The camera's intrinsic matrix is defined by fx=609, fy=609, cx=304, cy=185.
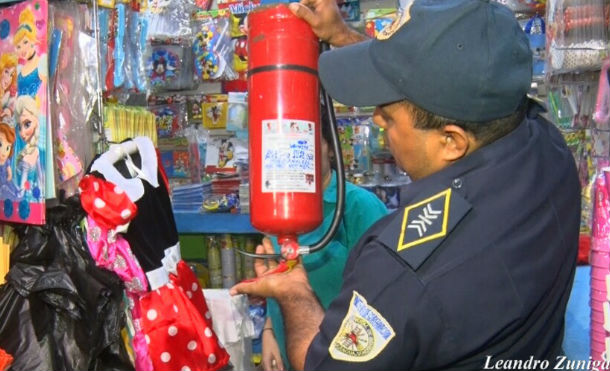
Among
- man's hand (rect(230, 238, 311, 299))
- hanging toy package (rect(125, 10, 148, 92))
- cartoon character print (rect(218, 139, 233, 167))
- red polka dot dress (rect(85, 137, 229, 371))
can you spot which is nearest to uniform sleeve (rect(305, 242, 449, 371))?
man's hand (rect(230, 238, 311, 299))

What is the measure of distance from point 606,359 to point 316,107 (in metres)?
1.01

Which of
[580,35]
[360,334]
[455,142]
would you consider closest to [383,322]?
[360,334]

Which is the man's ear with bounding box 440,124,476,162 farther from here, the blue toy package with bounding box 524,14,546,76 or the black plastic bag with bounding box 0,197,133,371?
the blue toy package with bounding box 524,14,546,76

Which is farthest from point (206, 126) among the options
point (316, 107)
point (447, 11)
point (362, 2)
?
point (447, 11)

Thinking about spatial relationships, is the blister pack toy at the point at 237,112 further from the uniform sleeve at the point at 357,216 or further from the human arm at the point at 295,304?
the human arm at the point at 295,304

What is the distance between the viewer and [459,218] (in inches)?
39.2

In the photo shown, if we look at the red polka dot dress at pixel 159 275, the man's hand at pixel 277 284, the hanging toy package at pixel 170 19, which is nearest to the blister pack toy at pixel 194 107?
the hanging toy package at pixel 170 19

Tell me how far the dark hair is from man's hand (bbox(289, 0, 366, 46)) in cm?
61

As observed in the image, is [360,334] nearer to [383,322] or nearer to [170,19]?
[383,322]

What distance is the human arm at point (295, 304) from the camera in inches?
49.7

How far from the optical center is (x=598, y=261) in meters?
1.65

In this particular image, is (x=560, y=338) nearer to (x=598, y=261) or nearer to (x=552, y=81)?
(x=598, y=261)

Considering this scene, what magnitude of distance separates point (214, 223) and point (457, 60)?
9.11 ft

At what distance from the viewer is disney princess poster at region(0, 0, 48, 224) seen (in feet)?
6.89
